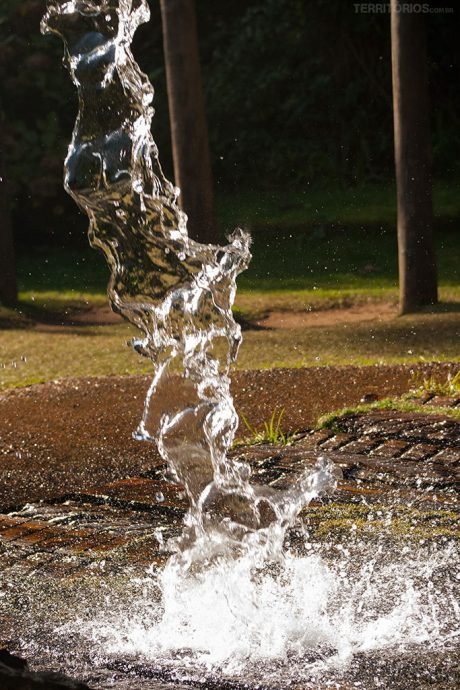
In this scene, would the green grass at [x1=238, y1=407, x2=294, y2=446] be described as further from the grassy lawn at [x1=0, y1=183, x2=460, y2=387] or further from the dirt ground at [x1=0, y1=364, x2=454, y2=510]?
the grassy lawn at [x1=0, y1=183, x2=460, y2=387]

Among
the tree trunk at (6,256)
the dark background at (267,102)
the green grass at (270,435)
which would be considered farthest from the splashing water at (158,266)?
the dark background at (267,102)

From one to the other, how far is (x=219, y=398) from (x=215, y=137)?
10.5m

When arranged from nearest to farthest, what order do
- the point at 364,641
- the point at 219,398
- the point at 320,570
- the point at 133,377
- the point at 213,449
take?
the point at 364,641
the point at 320,570
the point at 213,449
the point at 219,398
the point at 133,377

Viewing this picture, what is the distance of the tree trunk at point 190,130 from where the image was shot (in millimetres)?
8219

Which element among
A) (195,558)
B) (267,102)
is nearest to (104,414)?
(195,558)

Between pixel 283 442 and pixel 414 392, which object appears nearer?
pixel 283 442

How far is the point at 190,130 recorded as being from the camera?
830 cm

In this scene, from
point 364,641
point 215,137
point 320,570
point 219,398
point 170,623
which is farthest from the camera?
point 215,137

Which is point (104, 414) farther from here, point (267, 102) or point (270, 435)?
point (267, 102)

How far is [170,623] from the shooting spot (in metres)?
2.84

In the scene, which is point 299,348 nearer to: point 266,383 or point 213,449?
point 266,383

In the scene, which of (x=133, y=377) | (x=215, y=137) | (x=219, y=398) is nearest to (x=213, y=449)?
(x=219, y=398)

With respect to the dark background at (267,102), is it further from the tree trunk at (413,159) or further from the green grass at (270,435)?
the green grass at (270,435)

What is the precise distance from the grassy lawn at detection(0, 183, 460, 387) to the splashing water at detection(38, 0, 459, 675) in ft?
5.81
